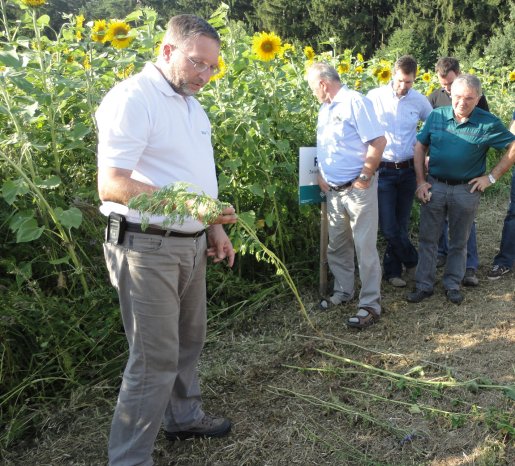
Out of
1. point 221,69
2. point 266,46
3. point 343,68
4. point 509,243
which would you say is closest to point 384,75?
point 343,68

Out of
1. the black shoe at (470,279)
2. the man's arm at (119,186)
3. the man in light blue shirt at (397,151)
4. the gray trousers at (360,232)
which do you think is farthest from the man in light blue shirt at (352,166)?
the man's arm at (119,186)

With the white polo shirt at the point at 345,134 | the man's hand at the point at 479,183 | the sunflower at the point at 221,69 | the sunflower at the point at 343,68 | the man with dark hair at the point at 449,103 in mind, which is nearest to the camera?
the sunflower at the point at 221,69

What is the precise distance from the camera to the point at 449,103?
467 centimetres

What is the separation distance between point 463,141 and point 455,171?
215 millimetres

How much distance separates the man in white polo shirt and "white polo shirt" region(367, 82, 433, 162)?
248 centimetres

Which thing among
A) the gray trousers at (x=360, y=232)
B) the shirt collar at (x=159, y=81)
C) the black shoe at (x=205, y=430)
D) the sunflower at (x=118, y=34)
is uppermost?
the sunflower at (x=118, y=34)

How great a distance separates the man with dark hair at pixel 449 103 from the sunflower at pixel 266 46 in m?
1.65

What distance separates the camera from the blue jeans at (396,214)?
4320 mm

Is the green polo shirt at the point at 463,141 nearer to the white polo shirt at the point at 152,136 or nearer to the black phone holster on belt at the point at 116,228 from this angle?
the white polo shirt at the point at 152,136

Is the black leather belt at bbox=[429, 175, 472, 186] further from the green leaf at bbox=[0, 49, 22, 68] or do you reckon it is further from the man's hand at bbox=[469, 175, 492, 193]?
the green leaf at bbox=[0, 49, 22, 68]

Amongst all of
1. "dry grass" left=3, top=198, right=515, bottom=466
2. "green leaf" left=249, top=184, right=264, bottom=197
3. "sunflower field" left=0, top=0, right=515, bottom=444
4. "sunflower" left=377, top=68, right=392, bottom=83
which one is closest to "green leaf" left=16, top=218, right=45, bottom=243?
"sunflower field" left=0, top=0, right=515, bottom=444

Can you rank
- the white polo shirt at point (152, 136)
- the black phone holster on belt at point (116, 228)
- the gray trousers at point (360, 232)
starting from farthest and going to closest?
the gray trousers at point (360, 232), the black phone holster on belt at point (116, 228), the white polo shirt at point (152, 136)

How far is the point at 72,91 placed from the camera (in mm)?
3119

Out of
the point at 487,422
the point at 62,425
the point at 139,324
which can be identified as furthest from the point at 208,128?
the point at 487,422
